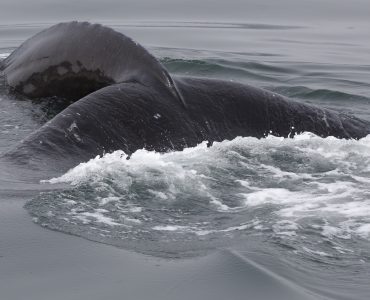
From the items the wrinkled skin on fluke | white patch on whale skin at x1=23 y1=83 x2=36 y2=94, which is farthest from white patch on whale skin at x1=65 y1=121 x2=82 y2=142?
white patch on whale skin at x1=23 y1=83 x2=36 y2=94

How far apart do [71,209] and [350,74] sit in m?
8.78

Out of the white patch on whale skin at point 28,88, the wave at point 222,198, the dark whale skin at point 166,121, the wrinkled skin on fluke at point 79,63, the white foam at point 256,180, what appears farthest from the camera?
the white patch on whale skin at point 28,88

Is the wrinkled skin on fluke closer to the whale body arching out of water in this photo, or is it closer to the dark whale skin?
the whale body arching out of water

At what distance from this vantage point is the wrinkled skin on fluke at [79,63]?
23.0 ft

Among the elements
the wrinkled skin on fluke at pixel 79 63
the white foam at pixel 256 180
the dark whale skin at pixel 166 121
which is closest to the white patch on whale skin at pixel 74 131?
the dark whale skin at pixel 166 121

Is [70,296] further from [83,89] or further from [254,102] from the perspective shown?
[83,89]

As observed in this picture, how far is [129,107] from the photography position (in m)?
6.59

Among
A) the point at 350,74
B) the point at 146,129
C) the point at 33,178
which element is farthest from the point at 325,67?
the point at 33,178

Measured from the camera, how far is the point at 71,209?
5.18 metres

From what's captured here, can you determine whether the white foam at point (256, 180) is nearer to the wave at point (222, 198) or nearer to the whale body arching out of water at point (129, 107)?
the wave at point (222, 198)

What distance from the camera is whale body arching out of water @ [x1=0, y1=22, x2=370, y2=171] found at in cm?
616

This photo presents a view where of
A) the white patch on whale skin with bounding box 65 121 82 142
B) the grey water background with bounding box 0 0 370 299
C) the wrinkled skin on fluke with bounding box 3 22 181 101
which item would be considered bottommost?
the grey water background with bounding box 0 0 370 299

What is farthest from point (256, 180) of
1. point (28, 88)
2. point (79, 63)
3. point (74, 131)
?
point (28, 88)

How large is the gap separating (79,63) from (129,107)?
1.25m
